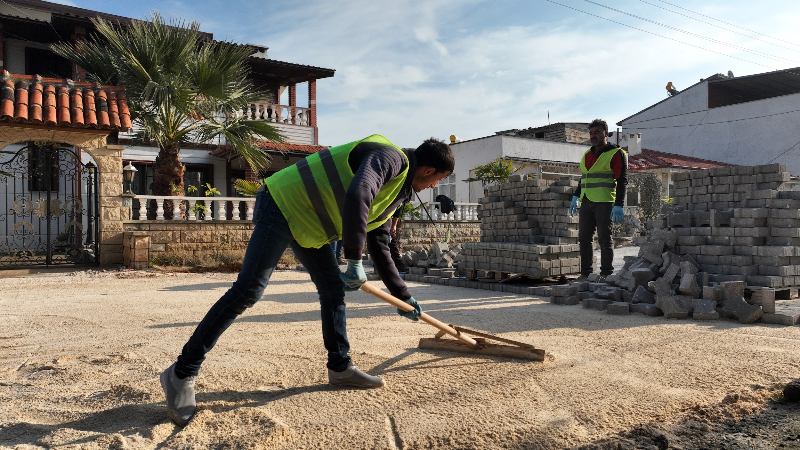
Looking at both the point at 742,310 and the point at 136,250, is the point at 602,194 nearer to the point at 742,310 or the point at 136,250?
the point at 742,310

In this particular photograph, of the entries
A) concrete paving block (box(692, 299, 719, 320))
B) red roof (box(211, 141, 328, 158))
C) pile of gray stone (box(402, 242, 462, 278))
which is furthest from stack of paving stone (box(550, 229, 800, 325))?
red roof (box(211, 141, 328, 158))

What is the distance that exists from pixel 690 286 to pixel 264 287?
14.2 ft

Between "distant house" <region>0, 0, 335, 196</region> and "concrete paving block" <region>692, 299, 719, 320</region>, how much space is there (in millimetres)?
10334

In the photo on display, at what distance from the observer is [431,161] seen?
8.95ft

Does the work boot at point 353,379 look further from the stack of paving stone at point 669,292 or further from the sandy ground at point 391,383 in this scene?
the stack of paving stone at point 669,292

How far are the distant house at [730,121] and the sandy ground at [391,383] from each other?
23.4 metres

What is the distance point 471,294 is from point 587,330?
2634 millimetres

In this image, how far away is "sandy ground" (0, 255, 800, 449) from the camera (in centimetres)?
227

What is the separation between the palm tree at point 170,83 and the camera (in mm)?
9883

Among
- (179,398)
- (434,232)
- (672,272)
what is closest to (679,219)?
(672,272)

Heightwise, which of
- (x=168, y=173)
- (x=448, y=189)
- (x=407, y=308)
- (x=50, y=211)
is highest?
(x=448, y=189)

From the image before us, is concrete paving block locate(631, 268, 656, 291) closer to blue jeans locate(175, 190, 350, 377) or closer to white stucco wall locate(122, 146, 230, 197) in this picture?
blue jeans locate(175, 190, 350, 377)

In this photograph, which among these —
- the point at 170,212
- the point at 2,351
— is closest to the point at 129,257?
the point at 170,212

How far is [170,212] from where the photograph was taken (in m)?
10.5
